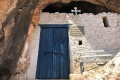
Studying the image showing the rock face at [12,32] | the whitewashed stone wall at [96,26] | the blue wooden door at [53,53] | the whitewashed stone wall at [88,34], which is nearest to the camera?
the rock face at [12,32]

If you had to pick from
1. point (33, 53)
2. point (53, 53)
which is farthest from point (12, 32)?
point (53, 53)

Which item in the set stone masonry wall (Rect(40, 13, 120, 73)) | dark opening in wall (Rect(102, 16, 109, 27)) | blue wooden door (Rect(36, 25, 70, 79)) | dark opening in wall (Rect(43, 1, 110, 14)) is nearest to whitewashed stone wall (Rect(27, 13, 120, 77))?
stone masonry wall (Rect(40, 13, 120, 73))

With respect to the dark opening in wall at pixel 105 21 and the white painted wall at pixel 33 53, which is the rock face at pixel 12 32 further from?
the dark opening in wall at pixel 105 21

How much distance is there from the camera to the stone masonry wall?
9.93 meters

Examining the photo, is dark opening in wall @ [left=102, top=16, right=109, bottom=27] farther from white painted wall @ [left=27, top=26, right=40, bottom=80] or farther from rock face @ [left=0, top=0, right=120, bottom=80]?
rock face @ [left=0, top=0, right=120, bottom=80]

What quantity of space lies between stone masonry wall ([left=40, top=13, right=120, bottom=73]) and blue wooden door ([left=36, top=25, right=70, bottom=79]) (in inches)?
13.3

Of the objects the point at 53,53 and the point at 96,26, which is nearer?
the point at 53,53

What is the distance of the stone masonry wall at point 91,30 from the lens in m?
9.93

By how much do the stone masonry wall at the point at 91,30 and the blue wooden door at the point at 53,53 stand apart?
338 mm

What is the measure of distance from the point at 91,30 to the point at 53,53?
2.32m

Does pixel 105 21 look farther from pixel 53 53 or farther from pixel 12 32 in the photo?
pixel 12 32

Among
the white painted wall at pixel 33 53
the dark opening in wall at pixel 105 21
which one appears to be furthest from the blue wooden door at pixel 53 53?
the dark opening in wall at pixel 105 21

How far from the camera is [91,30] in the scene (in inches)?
416

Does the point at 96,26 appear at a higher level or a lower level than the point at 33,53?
higher
